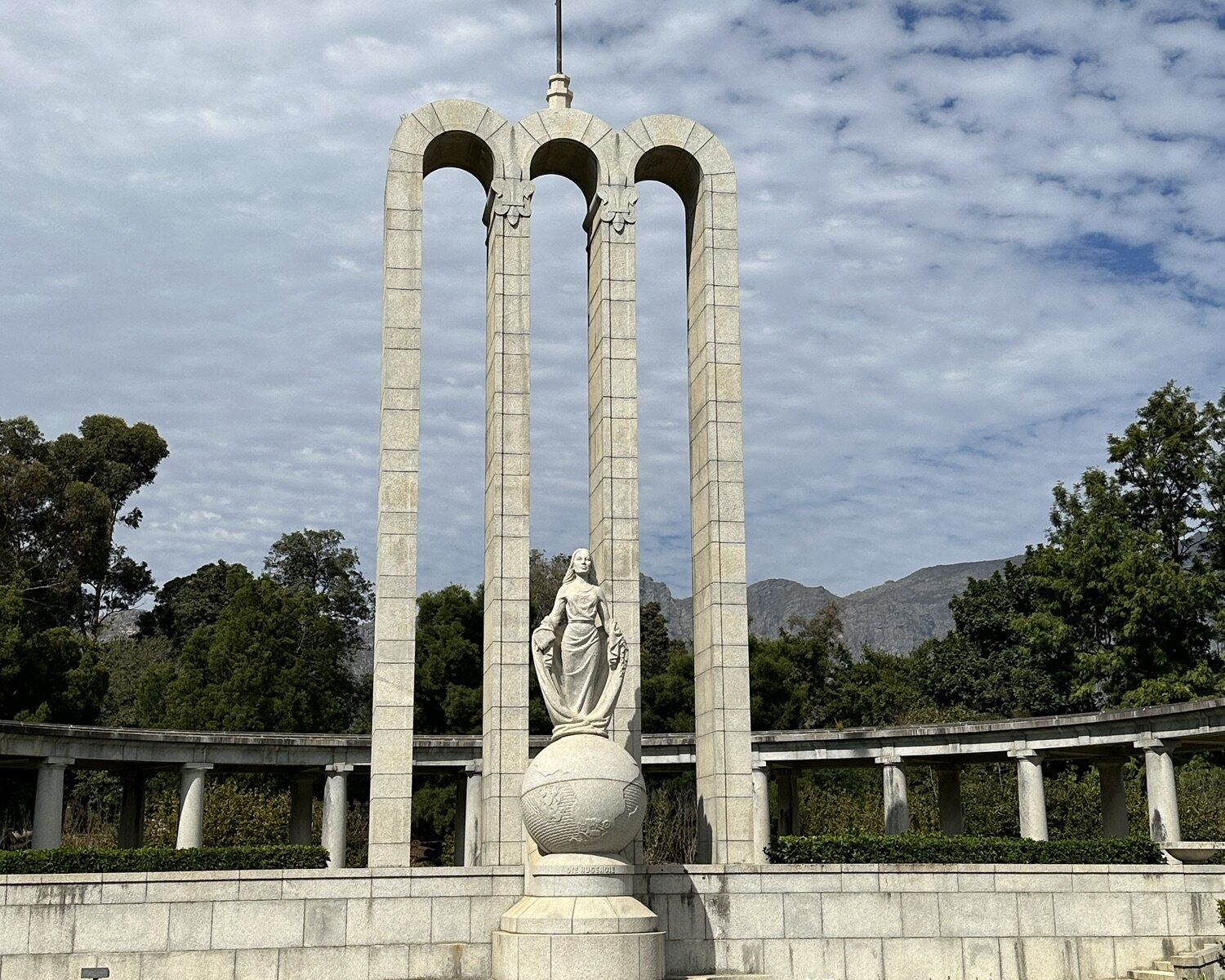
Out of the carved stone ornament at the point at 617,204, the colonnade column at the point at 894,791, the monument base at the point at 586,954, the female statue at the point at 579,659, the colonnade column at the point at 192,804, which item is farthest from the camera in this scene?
the colonnade column at the point at 894,791

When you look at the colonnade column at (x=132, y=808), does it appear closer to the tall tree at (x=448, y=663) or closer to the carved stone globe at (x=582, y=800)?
the tall tree at (x=448, y=663)

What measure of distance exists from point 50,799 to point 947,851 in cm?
2278

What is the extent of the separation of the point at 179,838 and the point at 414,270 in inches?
746

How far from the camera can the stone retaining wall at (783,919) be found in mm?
17578

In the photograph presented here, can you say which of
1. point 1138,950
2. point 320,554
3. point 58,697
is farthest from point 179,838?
point 320,554

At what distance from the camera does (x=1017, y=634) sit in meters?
50.8

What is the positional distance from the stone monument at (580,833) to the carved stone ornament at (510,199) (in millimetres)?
7618

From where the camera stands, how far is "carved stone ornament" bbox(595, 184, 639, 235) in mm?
22625

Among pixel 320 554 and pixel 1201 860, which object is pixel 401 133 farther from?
pixel 320 554

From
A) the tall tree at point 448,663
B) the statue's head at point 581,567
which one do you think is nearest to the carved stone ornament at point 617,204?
the statue's head at point 581,567

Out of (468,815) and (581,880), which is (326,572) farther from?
(581,880)

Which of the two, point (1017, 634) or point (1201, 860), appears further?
point (1017, 634)

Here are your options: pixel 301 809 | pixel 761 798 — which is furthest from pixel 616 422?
pixel 301 809

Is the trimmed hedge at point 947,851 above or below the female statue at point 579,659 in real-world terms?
below
